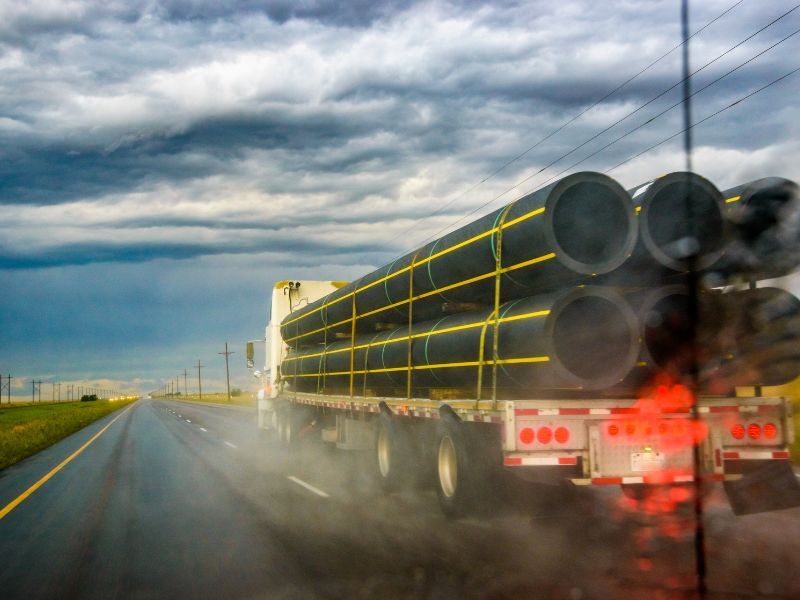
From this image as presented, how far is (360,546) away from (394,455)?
3.19 m

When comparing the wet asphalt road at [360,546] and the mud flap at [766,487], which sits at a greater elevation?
the mud flap at [766,487]

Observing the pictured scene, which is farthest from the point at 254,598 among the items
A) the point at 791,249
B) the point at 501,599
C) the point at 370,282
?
the point at 370,282

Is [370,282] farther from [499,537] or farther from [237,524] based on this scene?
[499,537]

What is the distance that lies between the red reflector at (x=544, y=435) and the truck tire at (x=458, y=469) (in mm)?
972

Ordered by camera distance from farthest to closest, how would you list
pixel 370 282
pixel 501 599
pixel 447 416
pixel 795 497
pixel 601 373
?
1. pixel 370 282
2. pixel 447 416
3. pixel 795 497
4. pixel 601 373
5. pixel 501 599

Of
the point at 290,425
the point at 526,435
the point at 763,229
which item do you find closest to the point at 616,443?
the point at 526,435

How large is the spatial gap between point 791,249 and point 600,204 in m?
2.07

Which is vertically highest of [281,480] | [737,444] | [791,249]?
[791,249]

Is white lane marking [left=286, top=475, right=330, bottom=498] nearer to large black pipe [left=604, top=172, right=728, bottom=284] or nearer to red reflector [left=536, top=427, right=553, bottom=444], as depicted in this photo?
red reflector [left=536, top=427, right=553, bottom=444]

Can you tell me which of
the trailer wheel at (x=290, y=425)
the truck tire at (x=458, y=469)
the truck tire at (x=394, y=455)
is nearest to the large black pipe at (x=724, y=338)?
the truck tire at (x=458, y=469)

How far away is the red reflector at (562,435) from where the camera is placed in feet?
23.9

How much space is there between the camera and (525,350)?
7301mm

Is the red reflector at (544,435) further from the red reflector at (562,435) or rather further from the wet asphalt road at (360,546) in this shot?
the wet asphalt road at (360,546)

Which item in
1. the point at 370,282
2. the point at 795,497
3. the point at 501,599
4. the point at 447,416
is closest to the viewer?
the point at 501,599
